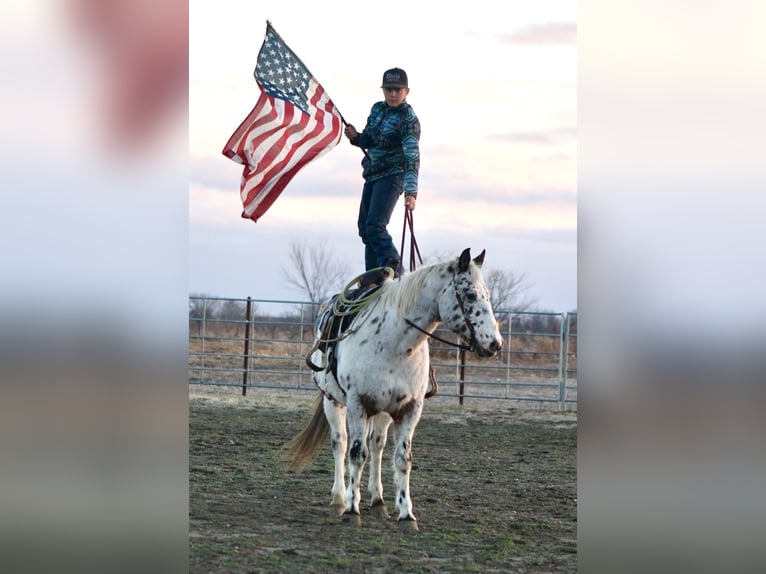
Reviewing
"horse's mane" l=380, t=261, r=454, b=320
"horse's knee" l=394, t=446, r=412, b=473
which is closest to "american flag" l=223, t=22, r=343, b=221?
"horse's mane" l=380, t=261, r=454, b=320

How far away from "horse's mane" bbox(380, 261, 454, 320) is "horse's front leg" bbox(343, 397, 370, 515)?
24.5 inches

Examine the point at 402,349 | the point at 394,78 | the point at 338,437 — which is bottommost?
the point at 338,437

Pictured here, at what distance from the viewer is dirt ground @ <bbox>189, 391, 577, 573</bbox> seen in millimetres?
4633

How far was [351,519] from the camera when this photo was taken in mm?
5352

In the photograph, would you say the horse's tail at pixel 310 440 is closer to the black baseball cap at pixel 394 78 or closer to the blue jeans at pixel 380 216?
the blue jeans at pixel 380 216

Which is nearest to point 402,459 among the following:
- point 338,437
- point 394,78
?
point 338,437

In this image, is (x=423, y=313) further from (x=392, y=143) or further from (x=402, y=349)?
(x=392, y=143)

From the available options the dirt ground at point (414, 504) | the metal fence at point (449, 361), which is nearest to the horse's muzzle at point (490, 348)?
the dirt ground at point (414, 504)

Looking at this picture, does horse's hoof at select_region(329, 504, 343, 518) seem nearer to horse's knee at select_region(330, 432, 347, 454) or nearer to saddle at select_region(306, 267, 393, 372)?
horse's knee at select_region(330, 432, 347, 454)

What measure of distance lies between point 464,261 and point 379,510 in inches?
64.1
